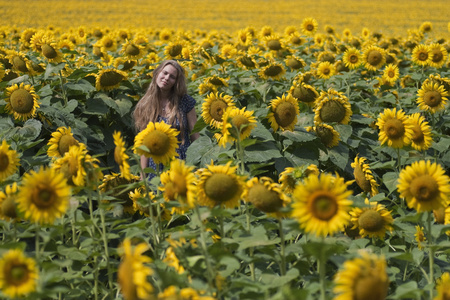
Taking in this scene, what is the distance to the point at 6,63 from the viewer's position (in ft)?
16.0

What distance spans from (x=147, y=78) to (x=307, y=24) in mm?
3193

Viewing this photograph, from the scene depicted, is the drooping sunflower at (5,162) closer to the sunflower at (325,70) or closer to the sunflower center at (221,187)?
the sunflower center at (221,187)

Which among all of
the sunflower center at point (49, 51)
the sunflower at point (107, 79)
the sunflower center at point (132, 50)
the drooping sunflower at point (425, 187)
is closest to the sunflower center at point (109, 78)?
the sunflower at point (107, 79)

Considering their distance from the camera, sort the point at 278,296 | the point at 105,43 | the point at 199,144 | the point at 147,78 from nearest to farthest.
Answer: the point at 278,296 < the point at 199,144 < the point at 147,78 < the point at 105,43

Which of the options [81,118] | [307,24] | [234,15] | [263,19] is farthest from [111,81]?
[234,15]

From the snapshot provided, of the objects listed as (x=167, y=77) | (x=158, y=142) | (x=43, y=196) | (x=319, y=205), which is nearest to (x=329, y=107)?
(x=167, y=77)

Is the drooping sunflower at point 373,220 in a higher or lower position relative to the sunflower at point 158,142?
lower

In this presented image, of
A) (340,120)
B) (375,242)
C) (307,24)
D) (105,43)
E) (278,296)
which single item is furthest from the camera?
(307,24)

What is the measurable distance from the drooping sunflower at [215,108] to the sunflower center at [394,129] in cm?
106

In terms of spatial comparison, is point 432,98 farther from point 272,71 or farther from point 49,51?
point 49,51

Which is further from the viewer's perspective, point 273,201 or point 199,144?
point 199,144

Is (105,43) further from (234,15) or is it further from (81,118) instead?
(234,15)

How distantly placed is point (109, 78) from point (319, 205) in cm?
344

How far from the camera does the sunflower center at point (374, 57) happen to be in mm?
5793
